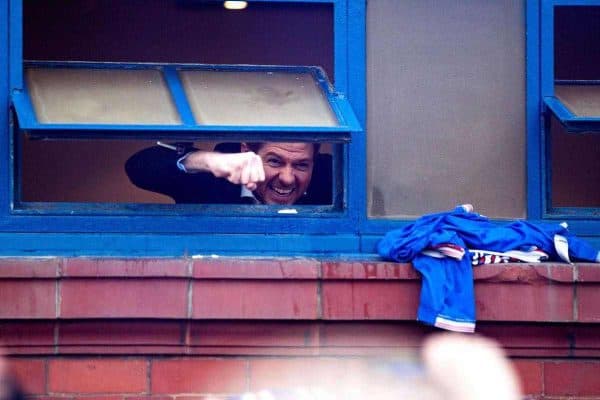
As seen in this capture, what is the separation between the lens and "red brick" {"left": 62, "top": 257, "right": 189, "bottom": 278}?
4961mm

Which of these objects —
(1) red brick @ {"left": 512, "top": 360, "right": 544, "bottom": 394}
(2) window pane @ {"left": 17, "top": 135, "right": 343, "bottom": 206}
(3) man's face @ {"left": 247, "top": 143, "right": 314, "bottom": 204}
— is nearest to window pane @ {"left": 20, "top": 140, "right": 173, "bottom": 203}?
(2) window pane @ {"left": 17, "top": 135, "right": 343, "bottom": 206}

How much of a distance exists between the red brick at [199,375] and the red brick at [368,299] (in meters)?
0.49

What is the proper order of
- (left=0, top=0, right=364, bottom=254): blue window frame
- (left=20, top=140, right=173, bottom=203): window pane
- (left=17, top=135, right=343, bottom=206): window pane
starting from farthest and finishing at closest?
1. (left=20, top=140, right=173, bottom=203): window pane
2. (left=17, top=135, right=343, bottom=206): window pane
3. (left=0, top=0, right=364, bottom=254): blue window frame

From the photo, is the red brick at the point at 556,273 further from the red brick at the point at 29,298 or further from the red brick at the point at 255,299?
the red brick at the point at 29,298

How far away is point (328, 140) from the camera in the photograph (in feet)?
16.6

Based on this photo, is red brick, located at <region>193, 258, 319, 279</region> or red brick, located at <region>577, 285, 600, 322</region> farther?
red brick, located at <region>577, 285, 600, 322</region>

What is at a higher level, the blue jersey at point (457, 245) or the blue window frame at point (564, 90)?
the blue window frame at point (564, 90)

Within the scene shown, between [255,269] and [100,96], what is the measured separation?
1094mm

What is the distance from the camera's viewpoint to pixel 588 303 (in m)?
5.11

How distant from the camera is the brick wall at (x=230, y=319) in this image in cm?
498

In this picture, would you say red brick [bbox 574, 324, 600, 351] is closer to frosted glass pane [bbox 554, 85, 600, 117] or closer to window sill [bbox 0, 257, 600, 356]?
window sill [bbox 0, 257, 600, 356]

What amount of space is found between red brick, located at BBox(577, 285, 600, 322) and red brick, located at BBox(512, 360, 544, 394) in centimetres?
30

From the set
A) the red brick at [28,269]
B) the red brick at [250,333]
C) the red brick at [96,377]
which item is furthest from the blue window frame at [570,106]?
the red brick at [28,269]

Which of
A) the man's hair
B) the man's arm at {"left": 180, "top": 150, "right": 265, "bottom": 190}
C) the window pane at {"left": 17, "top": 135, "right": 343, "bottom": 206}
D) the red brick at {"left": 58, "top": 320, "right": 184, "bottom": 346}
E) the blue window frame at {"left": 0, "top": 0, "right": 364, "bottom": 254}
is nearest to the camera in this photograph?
the red brick at {"left": 58, "top": 320, "right": 184, "bottom": 346}
